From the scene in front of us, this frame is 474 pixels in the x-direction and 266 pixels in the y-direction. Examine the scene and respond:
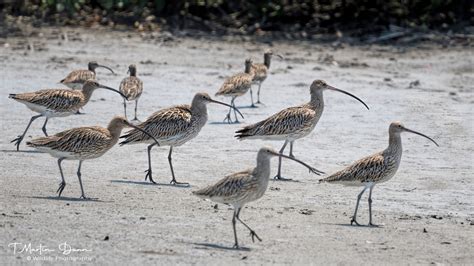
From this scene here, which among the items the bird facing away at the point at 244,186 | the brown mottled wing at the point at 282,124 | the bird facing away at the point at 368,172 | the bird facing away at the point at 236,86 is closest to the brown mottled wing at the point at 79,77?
the bird facing away at the point at 236,86

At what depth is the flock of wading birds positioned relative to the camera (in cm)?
1040

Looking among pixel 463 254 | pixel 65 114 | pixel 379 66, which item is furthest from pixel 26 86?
pixel 463 254

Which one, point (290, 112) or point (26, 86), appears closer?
point (290, 112)

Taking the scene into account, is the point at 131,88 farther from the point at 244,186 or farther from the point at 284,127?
the point at 244,186

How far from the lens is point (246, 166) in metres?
14.4

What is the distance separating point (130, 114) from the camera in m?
18.2

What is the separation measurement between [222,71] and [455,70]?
14.4 ft

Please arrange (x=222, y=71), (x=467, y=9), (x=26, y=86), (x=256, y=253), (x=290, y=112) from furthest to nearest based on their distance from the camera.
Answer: (x=467, y=9)
(x=222, y=71)
(x=26, y=86)
(x=290, y=112)
(x=256, y=253)

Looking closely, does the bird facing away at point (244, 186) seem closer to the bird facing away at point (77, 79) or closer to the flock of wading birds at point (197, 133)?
the flock of wading birds at point (197, 133)

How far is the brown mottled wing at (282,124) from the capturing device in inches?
569

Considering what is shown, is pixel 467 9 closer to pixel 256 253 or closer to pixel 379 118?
pixel 379 118

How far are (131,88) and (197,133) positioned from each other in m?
3.81

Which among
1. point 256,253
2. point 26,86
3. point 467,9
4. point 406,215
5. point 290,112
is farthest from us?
point 467,9

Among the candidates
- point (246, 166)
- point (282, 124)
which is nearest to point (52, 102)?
point (246, 166)
